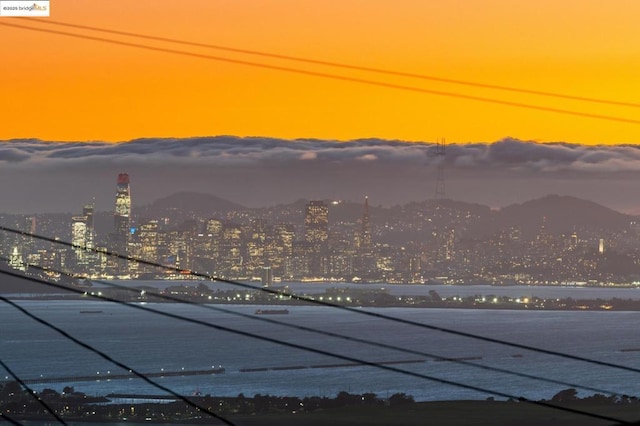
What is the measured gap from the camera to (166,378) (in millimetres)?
A: 78938

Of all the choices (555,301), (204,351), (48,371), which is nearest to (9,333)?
(204,351)

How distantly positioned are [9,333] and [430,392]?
50.4 metres

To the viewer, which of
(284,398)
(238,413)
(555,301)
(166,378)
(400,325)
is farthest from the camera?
(555,301)

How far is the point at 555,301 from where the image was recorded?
165m

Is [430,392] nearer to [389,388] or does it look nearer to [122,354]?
Result: [389,388]

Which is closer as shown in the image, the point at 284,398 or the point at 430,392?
the point at 284,398

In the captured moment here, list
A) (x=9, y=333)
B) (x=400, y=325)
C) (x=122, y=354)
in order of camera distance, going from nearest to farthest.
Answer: (x=122, y=354), (x=9, y=333), (x=400, y=325)

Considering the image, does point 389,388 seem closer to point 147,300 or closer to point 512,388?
point 512,388

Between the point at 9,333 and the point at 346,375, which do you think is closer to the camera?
the point at 346,375

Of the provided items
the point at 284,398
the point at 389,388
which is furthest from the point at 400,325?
A: the point at 284,398

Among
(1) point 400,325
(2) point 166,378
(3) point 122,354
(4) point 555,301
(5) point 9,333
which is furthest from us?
(4) point 555,301

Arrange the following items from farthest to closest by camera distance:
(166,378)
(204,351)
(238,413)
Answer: (204,351) → (166,378) → (238,413)

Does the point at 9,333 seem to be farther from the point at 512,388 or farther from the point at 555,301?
the point at 555,301

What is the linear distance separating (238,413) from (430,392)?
21.4 meters
